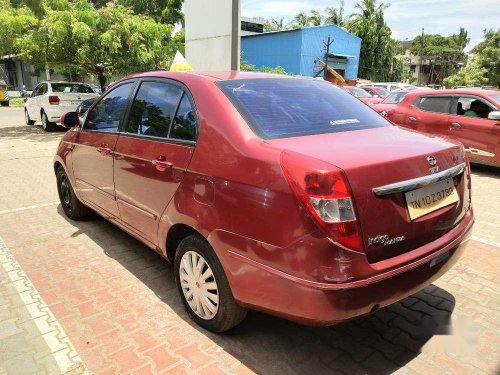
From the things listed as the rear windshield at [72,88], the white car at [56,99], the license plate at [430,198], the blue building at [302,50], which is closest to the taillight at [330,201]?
the license plate at [430,198]

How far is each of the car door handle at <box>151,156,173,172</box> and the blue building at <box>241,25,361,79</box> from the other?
32584mm

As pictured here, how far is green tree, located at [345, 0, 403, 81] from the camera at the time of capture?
4344 centimetres

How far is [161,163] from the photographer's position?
295 cm

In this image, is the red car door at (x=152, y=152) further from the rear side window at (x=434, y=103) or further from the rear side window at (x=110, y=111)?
the rear side window at (x=434, y=103)

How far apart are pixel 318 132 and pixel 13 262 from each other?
128 inches

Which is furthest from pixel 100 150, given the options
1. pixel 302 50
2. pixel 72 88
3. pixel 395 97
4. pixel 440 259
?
pixel 302 50

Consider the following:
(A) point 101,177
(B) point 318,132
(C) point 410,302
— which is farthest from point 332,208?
(A) point 101,177

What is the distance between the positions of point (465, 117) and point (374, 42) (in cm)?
3911

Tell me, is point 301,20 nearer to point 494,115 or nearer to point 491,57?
point 491,57

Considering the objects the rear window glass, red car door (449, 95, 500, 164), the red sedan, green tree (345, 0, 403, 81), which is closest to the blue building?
green tree (345, 0, 403, 81)

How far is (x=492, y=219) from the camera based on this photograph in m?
5.30

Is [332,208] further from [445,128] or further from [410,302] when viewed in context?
[445,128]

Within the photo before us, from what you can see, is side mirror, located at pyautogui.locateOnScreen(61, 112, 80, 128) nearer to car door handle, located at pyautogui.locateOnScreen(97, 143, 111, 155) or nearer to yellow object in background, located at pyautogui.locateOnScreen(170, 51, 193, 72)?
car door handle, located at pyautogui.locateOnScreen(97, 143, 111, 155)

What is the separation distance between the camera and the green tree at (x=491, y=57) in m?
48.1
